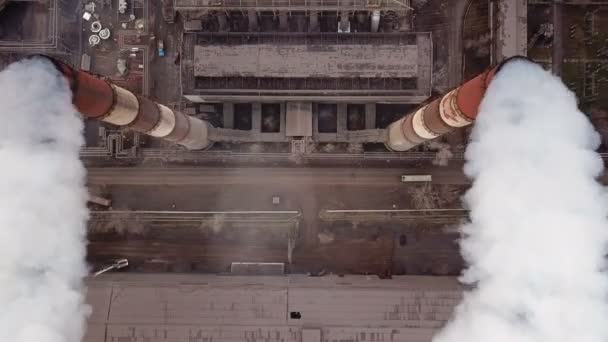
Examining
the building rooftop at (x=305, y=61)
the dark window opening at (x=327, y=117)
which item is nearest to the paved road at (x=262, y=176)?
the dark window opening at (x=327, y=117)

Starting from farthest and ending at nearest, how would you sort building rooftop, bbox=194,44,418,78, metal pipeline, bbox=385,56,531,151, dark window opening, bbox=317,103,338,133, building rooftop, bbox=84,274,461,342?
dark window opening, bbox=317,103,338,133
building rooftop, bbox=194,44,418,78
building rooftop, bbox=84,274,461,342
metal pipeline, bbox=385,56,531,151

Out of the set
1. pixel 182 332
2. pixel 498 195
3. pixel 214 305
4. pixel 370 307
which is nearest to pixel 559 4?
pixel 498 195

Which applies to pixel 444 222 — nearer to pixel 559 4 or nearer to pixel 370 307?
pixel 370 307

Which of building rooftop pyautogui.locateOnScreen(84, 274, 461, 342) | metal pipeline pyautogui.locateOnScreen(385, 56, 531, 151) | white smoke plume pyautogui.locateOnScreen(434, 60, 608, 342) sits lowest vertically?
building rooftop pyautogui.locateOnScreen(84, 274, 461, 342)

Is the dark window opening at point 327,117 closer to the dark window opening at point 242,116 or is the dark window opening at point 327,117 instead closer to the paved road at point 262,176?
the paved road at point 262,176

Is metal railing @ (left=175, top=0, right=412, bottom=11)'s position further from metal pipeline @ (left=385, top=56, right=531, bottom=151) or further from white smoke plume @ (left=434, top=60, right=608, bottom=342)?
white smoke plume @ (left=434, top=60, right=608, bottom=342)

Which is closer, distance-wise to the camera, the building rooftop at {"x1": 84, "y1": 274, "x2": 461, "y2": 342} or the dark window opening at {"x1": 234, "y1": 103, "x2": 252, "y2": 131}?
the building rooftop at {"x1": 84, "y1": 274, "x2": 461, "y2": 342}

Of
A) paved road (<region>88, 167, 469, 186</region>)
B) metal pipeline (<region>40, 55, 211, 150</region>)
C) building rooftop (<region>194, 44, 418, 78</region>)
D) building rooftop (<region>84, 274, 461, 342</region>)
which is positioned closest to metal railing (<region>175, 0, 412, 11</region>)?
building rooftop (<region>194, 44, 418, 78</region>)
